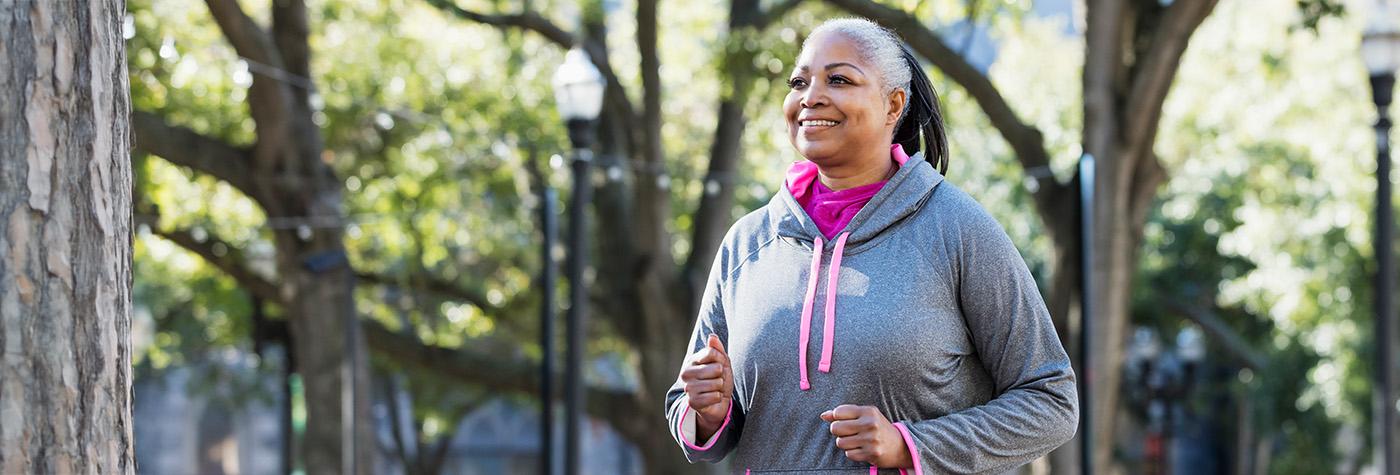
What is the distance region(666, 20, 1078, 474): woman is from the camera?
265 cm

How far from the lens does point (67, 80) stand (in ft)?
8.88

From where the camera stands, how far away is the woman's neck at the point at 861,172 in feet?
9.26

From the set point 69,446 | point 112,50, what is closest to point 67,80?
point 112,50

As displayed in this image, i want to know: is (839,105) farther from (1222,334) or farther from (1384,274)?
(1222,334)

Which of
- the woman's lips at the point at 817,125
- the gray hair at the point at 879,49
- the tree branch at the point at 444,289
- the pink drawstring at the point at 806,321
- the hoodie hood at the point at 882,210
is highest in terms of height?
the gray hair at the point at 879,49

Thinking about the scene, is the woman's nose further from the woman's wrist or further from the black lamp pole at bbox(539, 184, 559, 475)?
the black lamp pole at bbox(539, 184, 559, 475)

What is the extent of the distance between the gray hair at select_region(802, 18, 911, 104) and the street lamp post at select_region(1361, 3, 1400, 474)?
8916mm

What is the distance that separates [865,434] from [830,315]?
21 cm

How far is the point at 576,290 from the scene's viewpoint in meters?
12.3

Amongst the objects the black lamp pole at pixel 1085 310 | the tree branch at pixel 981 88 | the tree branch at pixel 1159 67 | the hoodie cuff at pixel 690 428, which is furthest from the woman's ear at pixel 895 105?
the tree branch at pixel 1159 67

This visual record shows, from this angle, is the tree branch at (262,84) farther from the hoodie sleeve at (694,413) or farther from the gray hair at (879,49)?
the gray hair at (879,49)

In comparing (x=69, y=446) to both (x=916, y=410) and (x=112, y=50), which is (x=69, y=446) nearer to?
(x=112, y=50)

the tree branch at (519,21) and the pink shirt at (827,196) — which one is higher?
the tree branch at (519,21)

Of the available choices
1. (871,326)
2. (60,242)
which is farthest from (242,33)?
(871,326)
